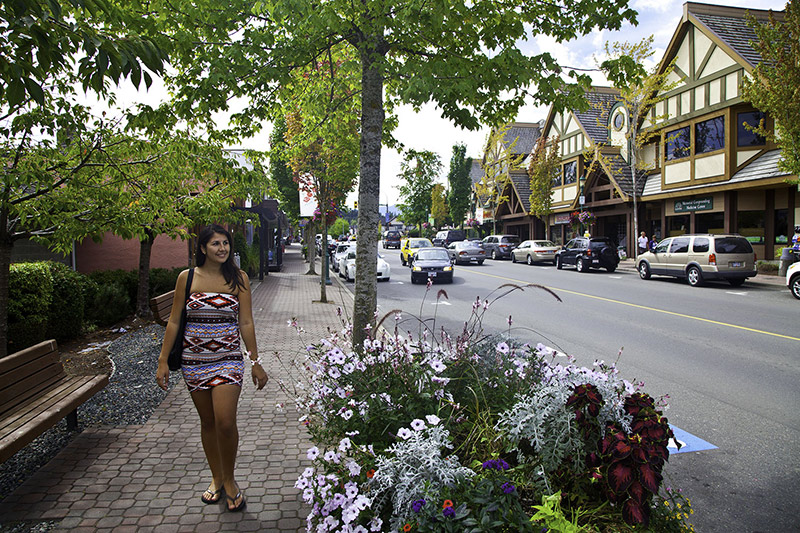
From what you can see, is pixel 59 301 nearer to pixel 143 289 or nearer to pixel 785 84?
pixel 143 289

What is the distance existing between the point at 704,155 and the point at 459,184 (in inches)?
1556

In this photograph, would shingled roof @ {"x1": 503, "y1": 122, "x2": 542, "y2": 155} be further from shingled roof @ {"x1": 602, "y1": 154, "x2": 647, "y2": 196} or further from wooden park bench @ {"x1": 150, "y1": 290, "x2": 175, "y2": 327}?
wooden park bench @ {"x1": 150, "y1": 290, "x2": 175, "y2": 327}

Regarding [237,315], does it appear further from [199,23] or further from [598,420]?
[199,23]

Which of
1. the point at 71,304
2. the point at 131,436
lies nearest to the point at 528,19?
the point at 131,436

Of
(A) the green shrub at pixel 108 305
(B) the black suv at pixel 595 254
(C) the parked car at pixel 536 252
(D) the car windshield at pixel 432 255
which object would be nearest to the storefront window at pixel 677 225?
(B) the black suv at pixel 595 254

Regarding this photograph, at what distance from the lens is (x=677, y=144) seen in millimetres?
26844

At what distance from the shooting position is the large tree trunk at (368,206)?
542 cm

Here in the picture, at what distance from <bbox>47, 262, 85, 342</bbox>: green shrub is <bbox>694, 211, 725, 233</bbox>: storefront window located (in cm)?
2579

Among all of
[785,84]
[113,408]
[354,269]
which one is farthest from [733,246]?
[113,408]

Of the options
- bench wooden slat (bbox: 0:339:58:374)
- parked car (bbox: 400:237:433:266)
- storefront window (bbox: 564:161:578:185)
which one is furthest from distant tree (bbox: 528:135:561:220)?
bench wooden slat (bbox: 0:339:58:374)

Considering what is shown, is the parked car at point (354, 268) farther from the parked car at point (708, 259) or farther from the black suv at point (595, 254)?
the parked car at point (708, 259)

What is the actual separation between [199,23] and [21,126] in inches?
80.0

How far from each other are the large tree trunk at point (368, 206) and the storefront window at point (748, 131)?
2282 cm

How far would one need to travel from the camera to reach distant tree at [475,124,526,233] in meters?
49.4
